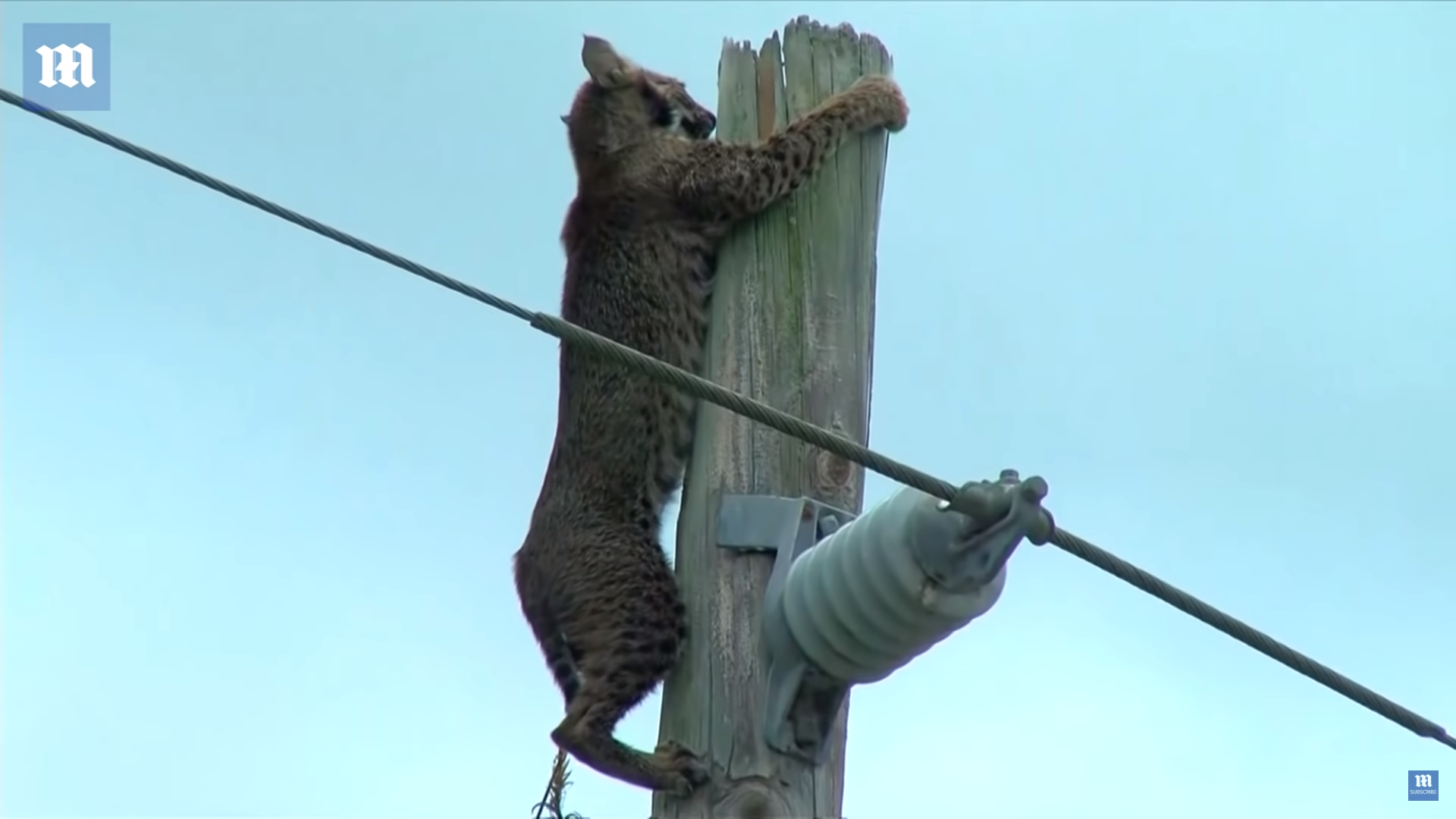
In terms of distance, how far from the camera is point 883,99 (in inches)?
220

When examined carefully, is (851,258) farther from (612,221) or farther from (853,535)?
(612,221)

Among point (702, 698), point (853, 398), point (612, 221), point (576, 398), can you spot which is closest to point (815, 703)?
point (702, 698)

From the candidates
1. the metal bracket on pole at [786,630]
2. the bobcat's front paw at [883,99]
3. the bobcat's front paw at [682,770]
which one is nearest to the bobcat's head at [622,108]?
the bobcat's front paw at [883,99]

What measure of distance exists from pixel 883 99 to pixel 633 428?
114 centimetres

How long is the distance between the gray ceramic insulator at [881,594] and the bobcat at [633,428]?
0.53m

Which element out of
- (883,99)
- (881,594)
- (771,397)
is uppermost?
(883,99)

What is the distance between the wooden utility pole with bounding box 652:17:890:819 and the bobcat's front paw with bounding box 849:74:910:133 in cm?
5

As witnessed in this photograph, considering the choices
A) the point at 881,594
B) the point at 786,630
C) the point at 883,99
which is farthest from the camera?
the point at 883,99

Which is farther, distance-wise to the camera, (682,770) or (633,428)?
(633,428)

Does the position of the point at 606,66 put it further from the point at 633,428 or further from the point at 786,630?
the point at 786,630

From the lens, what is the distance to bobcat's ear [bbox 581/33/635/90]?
23.0ft

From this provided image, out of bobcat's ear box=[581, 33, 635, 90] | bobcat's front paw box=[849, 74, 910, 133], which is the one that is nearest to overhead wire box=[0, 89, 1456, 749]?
bobcat's front paw box=[849, 74, 910, 133]

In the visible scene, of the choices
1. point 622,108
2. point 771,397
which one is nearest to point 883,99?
point 771,397

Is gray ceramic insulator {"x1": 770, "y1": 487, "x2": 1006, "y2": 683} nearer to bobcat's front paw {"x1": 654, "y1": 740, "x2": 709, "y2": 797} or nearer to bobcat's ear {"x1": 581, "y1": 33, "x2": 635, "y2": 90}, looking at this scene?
bobcat's front paw {"x1": 654, "y1": 740, "x2": 709, "y2": 797}
